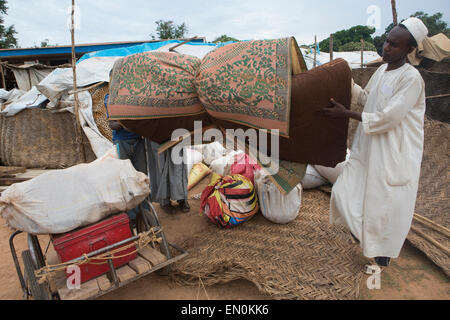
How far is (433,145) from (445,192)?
818mm

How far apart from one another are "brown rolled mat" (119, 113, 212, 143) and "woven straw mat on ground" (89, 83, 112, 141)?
147 inches

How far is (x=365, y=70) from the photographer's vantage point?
18.2 feet

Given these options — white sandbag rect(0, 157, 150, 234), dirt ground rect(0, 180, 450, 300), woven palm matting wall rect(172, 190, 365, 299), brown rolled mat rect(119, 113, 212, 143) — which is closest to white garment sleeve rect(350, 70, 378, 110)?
brown rolled mat rect(119, 113, 212, 143)

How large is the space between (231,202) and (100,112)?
400cm

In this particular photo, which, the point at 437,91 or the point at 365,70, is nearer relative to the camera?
the point at 437,91

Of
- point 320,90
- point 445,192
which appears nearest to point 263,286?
point 320,90

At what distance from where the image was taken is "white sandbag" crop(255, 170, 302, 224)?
2990 mm

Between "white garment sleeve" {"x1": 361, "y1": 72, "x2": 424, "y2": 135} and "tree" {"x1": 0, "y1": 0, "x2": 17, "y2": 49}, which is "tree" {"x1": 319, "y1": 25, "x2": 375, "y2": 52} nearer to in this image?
"tree" {"x1": 0, "y1": 0, "x2": 17, "y2": 49}

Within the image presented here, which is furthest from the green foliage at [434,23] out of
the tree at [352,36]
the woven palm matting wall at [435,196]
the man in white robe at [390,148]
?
the man in white robe at [390,148]

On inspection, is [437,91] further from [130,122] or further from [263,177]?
[130,122]

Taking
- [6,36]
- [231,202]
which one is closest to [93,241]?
[231,202]

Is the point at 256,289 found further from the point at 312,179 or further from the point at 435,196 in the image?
the point at 435,196

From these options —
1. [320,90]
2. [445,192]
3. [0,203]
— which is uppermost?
[320,90]

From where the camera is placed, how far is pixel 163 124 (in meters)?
2.24
